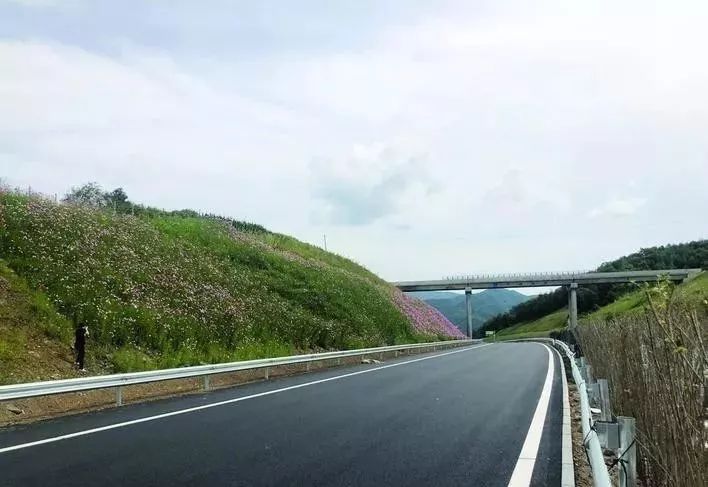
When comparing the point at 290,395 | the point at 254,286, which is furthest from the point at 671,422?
the point at 254,286

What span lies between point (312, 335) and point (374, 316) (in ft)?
37.7

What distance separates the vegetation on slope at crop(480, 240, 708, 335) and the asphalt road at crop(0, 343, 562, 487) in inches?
3368

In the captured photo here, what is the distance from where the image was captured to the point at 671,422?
5609mm

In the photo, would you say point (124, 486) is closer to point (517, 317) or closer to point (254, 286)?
point (254, 286)

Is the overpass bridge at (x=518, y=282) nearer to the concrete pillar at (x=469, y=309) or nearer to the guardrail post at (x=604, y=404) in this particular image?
the concrete pillar at (x=469, y=309)

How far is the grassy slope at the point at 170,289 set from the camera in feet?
61.3

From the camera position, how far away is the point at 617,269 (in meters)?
126

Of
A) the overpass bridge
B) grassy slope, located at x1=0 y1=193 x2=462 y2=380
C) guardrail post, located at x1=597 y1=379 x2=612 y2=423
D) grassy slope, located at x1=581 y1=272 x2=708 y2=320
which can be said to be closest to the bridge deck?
the overpass bridge

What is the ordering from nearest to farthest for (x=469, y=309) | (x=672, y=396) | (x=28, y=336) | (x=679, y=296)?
(x=672, y=396) → (x=679, y=296) → (x=28, y=336) → (x=469, y=309)

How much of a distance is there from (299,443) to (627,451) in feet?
14.5

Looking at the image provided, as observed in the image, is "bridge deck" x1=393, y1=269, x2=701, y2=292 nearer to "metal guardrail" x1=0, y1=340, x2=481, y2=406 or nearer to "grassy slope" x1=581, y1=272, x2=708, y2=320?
"grassy slope" x1=581, y1=272, x2=708, y2=320

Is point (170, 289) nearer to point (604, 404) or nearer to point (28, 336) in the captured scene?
point (28, 336)

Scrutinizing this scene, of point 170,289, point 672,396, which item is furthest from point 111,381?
point 170,289

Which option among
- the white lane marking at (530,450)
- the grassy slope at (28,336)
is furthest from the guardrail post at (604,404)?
the grassy slope at (28,336)
